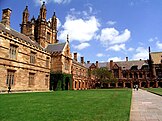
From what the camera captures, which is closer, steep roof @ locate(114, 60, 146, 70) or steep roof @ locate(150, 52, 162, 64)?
steep roof @ locate(150, 52, 162, 64)

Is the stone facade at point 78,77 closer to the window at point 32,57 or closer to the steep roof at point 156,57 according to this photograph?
the window at point 32,57

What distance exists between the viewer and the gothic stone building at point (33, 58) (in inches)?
923

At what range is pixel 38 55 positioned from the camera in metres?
30.5

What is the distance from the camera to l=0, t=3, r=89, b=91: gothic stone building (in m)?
23.4

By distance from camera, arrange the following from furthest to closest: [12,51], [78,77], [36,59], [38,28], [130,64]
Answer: [130,64]
[78,77]
[38,28]
[36,59]
[12,51]

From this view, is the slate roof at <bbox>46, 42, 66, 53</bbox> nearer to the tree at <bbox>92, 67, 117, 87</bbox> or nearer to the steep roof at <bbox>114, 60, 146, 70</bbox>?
the tree at <bbox>92, 67, 117, 87</bbox>

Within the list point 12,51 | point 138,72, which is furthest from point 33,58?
point 138,72

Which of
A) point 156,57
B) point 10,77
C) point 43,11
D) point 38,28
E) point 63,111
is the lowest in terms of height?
point 63,111

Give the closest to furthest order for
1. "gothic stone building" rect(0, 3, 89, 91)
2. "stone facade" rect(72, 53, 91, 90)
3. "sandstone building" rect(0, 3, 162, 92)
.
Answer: "gothic stone building" rect(0, 3, 89, 91)
"sandstone building" rect(0, 3, 162, 92)
"stone facade" rect(72, 53, 91, 90)

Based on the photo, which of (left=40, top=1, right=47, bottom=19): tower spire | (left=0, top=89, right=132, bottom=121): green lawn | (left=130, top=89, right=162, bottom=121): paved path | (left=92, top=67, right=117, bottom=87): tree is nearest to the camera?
(left=0, top=89, right=132, bottom=121): green lawn

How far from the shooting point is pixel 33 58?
2930cm

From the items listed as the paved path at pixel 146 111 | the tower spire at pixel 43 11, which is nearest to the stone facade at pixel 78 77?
the tower spire at pixel 43 11

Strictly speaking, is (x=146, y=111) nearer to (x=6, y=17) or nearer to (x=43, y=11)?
(x=6, y=17)

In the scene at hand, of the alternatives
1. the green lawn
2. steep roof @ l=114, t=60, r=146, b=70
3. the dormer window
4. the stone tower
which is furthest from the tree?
the green lawn
